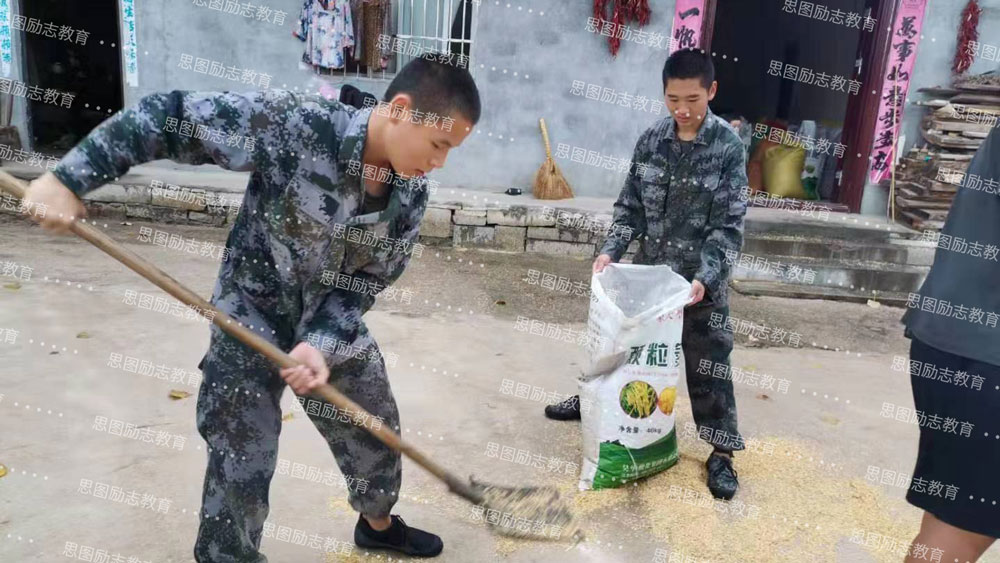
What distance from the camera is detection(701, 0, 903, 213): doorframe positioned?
6.31 meters

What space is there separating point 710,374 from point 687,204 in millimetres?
646

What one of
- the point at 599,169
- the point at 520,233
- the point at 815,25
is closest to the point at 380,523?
the point at 520,233

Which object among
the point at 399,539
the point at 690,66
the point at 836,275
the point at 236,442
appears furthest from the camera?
the point at 836,275

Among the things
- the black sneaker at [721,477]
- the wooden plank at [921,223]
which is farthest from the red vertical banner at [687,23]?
the black sneaker at [721,477]

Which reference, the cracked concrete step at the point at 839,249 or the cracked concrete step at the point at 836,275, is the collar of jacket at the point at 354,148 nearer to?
the cracked concrete step at the point at 836,275

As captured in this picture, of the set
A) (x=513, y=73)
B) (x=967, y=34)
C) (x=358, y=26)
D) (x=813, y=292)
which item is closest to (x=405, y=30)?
(x=358, y=26)

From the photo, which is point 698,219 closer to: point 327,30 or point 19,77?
point 327,30

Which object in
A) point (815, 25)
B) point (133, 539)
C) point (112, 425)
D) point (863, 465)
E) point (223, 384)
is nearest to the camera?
point (223, 384)

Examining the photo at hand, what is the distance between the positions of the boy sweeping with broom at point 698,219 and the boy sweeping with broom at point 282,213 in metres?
1.12

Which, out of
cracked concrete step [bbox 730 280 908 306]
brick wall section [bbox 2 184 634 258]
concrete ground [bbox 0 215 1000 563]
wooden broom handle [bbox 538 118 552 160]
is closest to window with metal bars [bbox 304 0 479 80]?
wooden broom handle [bbox 538 118 552 160]

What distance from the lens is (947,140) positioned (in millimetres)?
5777

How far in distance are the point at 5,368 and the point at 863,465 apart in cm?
371

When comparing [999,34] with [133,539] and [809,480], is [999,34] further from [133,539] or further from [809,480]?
[133,539]

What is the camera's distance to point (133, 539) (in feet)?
7.39
